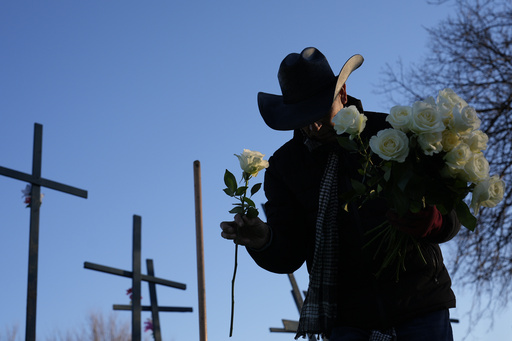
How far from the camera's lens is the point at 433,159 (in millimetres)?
2549

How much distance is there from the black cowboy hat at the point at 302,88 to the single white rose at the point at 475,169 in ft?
2.27

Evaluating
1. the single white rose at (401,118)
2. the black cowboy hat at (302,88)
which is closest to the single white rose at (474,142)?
the single white rose at (401,118)

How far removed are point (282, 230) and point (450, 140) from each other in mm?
879

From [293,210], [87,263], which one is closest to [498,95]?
[87,263]

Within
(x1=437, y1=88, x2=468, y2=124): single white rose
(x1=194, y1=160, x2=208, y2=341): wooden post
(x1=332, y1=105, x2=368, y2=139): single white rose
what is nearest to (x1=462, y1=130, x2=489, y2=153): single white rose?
(x1=437, y1=88, x2=468, y2=124): single white rose

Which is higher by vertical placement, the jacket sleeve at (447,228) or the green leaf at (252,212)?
the green leaf at (252,212)

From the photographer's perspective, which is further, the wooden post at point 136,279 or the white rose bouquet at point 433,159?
the wooden post at point 136,279

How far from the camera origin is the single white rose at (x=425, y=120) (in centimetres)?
245

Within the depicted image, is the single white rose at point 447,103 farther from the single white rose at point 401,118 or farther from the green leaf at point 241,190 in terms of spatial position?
the green leaf at point 241,190

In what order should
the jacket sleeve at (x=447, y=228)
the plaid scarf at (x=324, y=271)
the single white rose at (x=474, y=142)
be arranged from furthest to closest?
the plaid scarf at (x=324, y=271), the jacket sleeve at (x=447, y=228), the single white rose at (x=474, y=142)

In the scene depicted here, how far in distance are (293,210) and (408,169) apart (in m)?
0.81

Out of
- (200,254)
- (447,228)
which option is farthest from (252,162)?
(200,254)

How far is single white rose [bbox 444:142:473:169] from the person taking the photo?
8.18 ft

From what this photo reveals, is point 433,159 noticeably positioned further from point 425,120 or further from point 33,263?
point 33,263
